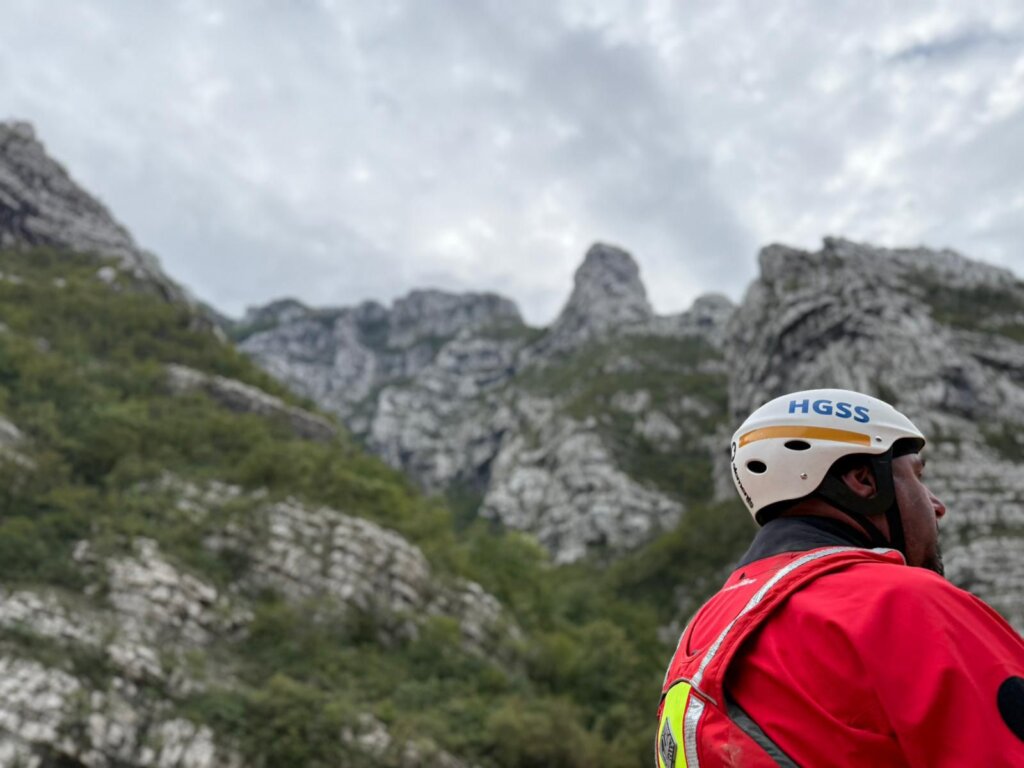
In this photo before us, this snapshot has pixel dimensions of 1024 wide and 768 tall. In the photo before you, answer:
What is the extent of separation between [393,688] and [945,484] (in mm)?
37494

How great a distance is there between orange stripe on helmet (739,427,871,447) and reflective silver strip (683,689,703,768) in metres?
1.02

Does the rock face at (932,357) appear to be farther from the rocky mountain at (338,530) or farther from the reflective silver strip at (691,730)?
the reflective silver strip at (691,730)

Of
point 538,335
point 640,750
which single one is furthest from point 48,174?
point 538,335

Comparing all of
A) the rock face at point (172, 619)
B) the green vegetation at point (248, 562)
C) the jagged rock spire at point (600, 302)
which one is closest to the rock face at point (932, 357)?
the green vegetation at point (248, 562)

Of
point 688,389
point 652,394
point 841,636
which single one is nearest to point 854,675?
point 841,636

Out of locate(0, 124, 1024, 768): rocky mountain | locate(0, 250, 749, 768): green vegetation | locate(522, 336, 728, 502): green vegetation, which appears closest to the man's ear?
locate(0, 124, 1024, 768): rocky mountain

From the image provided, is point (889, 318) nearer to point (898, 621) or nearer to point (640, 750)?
point (640, 750)

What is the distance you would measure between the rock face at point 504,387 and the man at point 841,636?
76.3 meters

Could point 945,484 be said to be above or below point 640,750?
above

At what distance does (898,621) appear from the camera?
58.9 inches

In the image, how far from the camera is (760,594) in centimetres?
185

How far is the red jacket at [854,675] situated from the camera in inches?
55.0

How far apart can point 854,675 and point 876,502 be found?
882 mm

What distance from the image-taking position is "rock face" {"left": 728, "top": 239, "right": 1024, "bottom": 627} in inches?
1480
